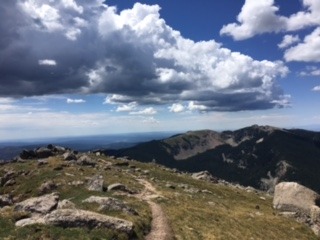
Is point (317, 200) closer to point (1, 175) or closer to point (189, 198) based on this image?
point (189, 198)

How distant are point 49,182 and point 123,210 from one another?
117ft

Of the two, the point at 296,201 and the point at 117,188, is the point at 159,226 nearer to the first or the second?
the point at 117,188

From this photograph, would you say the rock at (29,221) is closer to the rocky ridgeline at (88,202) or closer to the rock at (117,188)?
the rocky ridgeline at (88,202)

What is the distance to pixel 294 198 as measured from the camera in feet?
281

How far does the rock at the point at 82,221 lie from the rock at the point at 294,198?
55559 mm

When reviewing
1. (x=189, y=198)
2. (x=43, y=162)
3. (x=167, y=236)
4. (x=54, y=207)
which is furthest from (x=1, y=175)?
(x=167, y=236)

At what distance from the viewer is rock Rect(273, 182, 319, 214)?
82.6 meters

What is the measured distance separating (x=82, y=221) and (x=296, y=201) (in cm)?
6072

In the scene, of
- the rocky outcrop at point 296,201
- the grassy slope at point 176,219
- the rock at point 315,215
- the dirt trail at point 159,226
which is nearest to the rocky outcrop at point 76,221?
the grassy slope at point 176,219

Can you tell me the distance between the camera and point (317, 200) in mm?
83812

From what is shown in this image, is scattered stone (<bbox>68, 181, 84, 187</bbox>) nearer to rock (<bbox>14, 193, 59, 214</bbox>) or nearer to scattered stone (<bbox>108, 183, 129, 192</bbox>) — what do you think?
scattered stone (<bbox>108, 183, 129, 192</bbox>)

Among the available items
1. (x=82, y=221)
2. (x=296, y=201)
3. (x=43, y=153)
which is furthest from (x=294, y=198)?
(x=43, y=153)

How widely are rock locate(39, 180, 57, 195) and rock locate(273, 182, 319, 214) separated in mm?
48989

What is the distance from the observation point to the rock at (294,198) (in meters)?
82.6
